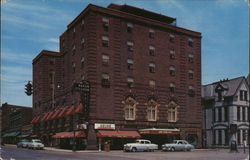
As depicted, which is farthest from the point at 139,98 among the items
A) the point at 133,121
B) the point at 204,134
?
the point at 204,134

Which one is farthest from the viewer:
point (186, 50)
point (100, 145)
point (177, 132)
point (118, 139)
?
point (186, 50)

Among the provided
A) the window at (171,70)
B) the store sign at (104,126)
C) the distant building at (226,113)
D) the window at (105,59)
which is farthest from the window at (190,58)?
the store sign at (104,126)

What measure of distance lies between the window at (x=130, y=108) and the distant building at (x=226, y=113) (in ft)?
62.2

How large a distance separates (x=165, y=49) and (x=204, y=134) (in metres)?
22.3

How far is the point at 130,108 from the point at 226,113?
22.1 meters

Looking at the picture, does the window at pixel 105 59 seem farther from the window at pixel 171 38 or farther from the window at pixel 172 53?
the window at pixel 171 38

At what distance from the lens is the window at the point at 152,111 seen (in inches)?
2212

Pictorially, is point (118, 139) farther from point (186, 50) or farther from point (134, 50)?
point (186, 50)

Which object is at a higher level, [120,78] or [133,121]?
[120,78]

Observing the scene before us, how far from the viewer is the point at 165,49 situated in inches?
2351

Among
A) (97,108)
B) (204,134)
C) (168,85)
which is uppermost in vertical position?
(168,85)

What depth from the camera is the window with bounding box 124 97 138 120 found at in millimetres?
53562

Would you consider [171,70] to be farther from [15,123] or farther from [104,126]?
[15,123]

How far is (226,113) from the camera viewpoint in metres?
65.6
